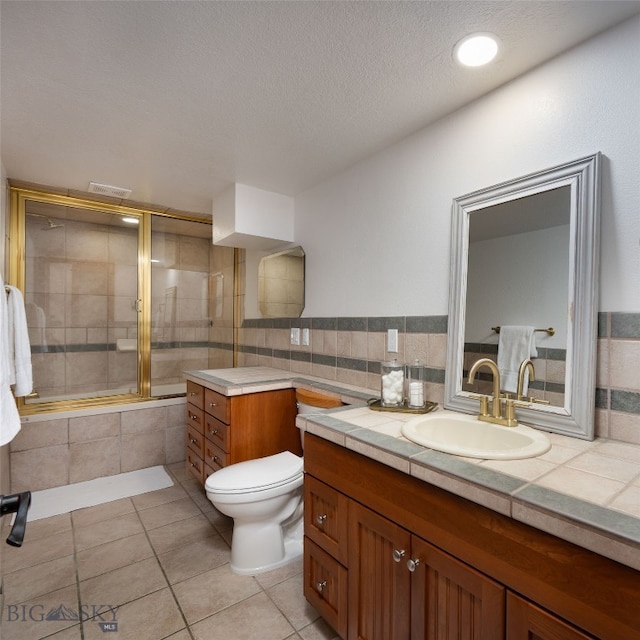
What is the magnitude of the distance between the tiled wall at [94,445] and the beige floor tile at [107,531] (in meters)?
0.68

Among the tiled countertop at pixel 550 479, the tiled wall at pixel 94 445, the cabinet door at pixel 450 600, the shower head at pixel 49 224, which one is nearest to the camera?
the tiled countertop at pixel 550 479

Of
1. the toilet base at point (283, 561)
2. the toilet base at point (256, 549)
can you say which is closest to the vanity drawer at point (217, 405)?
the toilet base at point (256, 549)

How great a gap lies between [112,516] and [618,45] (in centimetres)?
334

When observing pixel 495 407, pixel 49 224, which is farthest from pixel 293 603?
pixel 49 224

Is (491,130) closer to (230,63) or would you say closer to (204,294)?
(230,63)

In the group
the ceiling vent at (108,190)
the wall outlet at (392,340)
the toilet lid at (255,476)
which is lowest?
the toilet lid at (255,476)

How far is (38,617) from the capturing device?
1.51m

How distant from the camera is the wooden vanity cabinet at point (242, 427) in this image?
210 centimetres

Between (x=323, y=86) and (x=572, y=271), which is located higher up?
(x=323, y=86)

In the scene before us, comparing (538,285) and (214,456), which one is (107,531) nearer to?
(214,456)

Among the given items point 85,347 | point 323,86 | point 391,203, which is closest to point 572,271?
point 391,203

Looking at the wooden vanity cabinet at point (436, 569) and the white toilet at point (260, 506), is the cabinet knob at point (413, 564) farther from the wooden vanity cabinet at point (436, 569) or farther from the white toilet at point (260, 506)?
the white toilet at point (260, 506)

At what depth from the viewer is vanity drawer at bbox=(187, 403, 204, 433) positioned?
2.44m

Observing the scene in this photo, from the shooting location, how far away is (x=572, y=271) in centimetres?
122
